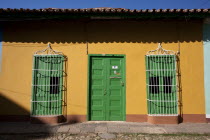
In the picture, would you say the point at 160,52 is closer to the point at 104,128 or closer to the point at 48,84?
the point at 104,128

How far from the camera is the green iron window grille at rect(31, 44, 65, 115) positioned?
5656 millimetres

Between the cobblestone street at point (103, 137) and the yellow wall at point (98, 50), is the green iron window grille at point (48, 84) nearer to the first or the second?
the yellow wall at point (98, 50)

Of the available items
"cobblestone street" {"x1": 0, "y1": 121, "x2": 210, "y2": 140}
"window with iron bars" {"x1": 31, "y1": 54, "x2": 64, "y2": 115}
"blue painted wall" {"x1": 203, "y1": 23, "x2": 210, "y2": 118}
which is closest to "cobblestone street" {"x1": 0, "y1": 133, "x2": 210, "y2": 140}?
"cobblestone street" {"x1": 0, "y1": 121, "x2": 210, "y2": 140}

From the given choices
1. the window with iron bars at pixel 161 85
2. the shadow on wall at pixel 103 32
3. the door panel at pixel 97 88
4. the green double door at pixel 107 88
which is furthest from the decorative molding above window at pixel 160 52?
the door panel at pixel 97 88

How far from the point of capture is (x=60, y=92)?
5.76m

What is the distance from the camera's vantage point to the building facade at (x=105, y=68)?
572cm

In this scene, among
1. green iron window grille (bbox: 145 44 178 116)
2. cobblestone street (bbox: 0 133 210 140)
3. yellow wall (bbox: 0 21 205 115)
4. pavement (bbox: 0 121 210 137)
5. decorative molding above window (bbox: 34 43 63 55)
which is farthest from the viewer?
decorative molding above window (bbox: 34 43 63 55)

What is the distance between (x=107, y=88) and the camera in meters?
5.86

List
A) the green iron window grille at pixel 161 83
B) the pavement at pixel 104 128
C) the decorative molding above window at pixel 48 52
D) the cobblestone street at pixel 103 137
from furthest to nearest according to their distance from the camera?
the decorative molding above window at pixel 48 52 → the green iron window grille at pixel 161 83 → the pavement at pixel 104 128 → the cobblestone street at pixel 103 137

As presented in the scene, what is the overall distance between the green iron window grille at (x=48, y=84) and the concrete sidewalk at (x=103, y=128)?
1.87ft

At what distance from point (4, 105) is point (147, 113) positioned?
182 inches

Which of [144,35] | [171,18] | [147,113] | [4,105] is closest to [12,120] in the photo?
[4,105]

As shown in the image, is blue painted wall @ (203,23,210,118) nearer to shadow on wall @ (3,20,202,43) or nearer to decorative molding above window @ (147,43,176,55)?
shadow on wall @ (3,20,202,43)

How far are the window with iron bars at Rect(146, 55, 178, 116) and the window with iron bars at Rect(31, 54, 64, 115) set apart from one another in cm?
285
